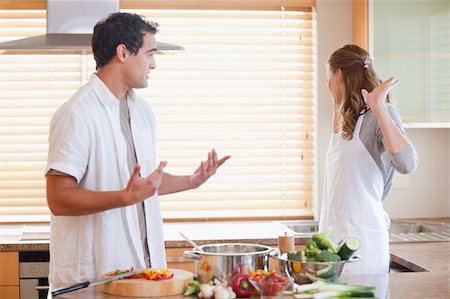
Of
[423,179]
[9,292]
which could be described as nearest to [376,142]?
[423,179]

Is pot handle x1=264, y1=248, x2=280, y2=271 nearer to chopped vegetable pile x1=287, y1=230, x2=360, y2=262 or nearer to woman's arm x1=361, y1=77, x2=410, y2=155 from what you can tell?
chopped vegetable pile x1=287, y1=230, x2=360, y2=262

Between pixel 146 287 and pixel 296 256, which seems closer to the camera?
pixel 146 287

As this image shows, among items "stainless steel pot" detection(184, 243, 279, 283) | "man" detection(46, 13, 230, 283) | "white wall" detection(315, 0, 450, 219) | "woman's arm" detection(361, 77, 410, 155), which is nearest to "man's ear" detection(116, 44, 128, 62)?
"man" detection(46, 13, 230, 283)

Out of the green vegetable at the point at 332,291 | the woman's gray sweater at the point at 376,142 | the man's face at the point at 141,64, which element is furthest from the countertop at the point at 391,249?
the man's face at the point at 141,64

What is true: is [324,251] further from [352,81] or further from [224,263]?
[352,81]

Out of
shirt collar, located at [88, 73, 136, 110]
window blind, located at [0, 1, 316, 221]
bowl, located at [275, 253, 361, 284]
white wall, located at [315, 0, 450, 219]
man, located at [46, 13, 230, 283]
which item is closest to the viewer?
bowl, located at [275, 253, 361, 284]

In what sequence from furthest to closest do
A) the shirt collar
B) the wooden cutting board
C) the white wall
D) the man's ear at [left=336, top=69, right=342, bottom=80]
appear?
1. the white wall
2. the man's ear at [left=336, top=69, right=342, bottom=80]
3. the shirt collar
4. the wooden cutting board

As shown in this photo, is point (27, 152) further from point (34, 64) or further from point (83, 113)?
point (83, 113)

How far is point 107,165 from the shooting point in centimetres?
290

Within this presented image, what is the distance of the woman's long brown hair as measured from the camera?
327 cm

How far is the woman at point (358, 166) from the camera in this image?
322 centimetres

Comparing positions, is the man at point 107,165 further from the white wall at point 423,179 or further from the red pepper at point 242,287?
the white wall at point 423,179

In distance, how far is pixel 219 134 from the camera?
467 cm

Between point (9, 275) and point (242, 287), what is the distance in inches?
70.1
